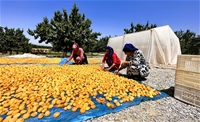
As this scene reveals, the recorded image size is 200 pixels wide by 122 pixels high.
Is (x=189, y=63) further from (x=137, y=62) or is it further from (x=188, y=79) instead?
(x=137, y=62)

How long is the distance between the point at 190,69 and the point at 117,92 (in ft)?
3.89

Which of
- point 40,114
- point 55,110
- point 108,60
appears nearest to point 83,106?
point 55,110

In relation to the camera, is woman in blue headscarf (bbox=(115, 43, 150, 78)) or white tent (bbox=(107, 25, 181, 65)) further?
white tent (bbox=(107, 25, 181, 65))

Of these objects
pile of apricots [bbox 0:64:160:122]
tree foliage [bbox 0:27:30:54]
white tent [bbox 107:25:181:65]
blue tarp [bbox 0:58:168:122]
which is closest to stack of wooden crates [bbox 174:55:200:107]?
pile of apricots [bbox 0:64:160:122]

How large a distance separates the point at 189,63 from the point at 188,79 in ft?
0.82

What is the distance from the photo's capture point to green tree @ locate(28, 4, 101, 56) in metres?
12.1

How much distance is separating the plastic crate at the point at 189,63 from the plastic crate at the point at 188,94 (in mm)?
306

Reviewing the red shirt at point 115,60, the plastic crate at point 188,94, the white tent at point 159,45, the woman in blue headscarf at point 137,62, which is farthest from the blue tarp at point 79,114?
the white tent at point 159,45

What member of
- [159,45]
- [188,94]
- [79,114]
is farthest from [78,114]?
[159,45]

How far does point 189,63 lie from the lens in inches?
66.7

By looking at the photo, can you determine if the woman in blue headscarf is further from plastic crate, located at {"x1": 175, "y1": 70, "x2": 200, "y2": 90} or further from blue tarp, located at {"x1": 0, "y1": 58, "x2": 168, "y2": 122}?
blue tarp, located at {"x1": 0, "y1": 58, "x2": 168, "y2": 122}

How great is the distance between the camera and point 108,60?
13.3 ft

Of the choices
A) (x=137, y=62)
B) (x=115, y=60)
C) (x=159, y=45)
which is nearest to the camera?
(x=137, y=62)

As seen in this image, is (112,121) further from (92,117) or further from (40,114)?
(40,114)
